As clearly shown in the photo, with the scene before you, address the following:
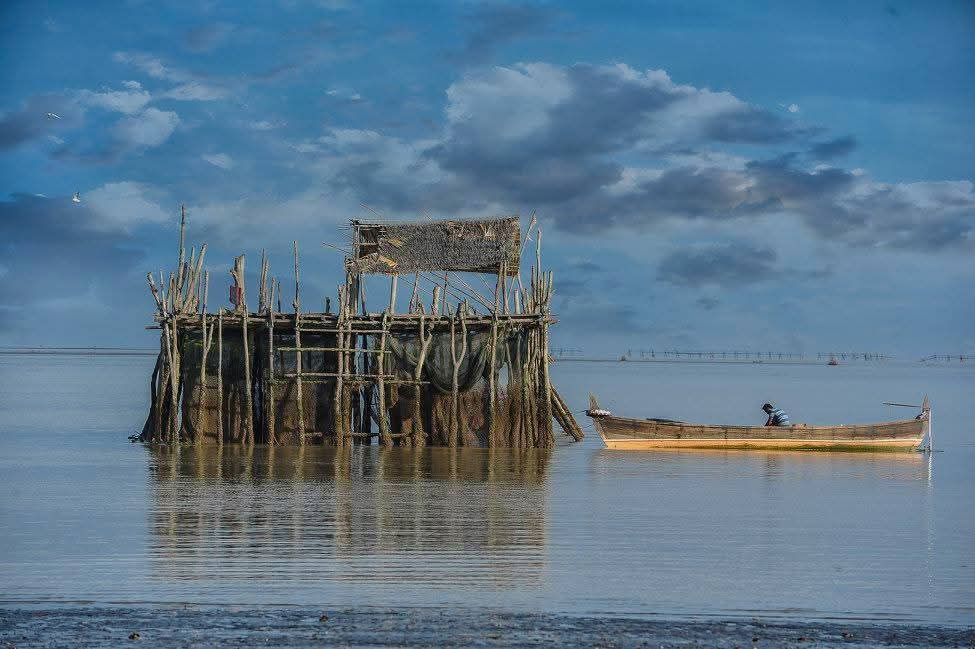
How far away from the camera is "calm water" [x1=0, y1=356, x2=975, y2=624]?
13.8 metres

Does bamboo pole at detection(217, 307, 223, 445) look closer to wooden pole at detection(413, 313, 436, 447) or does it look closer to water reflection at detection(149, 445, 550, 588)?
water reflection at detection(149, 445, 550, 588)

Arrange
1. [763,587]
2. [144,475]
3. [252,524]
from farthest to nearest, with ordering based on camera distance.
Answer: [144,475] → [252,524] → [763,587]

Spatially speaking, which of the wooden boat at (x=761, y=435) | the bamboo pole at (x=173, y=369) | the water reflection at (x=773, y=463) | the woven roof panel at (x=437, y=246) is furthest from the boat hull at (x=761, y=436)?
the bamboo pole at (x=173, y=369)

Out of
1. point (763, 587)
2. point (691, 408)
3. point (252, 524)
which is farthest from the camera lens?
point (691, 408)

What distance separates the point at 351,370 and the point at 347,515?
36.4 ft

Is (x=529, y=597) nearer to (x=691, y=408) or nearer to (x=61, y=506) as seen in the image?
(x=61, y=506)

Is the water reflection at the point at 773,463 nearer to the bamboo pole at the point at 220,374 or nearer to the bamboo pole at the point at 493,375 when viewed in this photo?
the bamboo pole at the point at 493,375

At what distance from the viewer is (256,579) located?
14.0 meters

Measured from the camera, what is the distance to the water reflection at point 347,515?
1492cm

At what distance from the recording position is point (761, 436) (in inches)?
1257

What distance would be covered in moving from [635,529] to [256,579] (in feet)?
22.3

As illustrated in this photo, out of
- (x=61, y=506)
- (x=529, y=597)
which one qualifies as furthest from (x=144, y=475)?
(x=529, y=597)

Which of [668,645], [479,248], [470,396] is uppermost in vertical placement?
[479,248]

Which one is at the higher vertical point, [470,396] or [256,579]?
[470,396]
